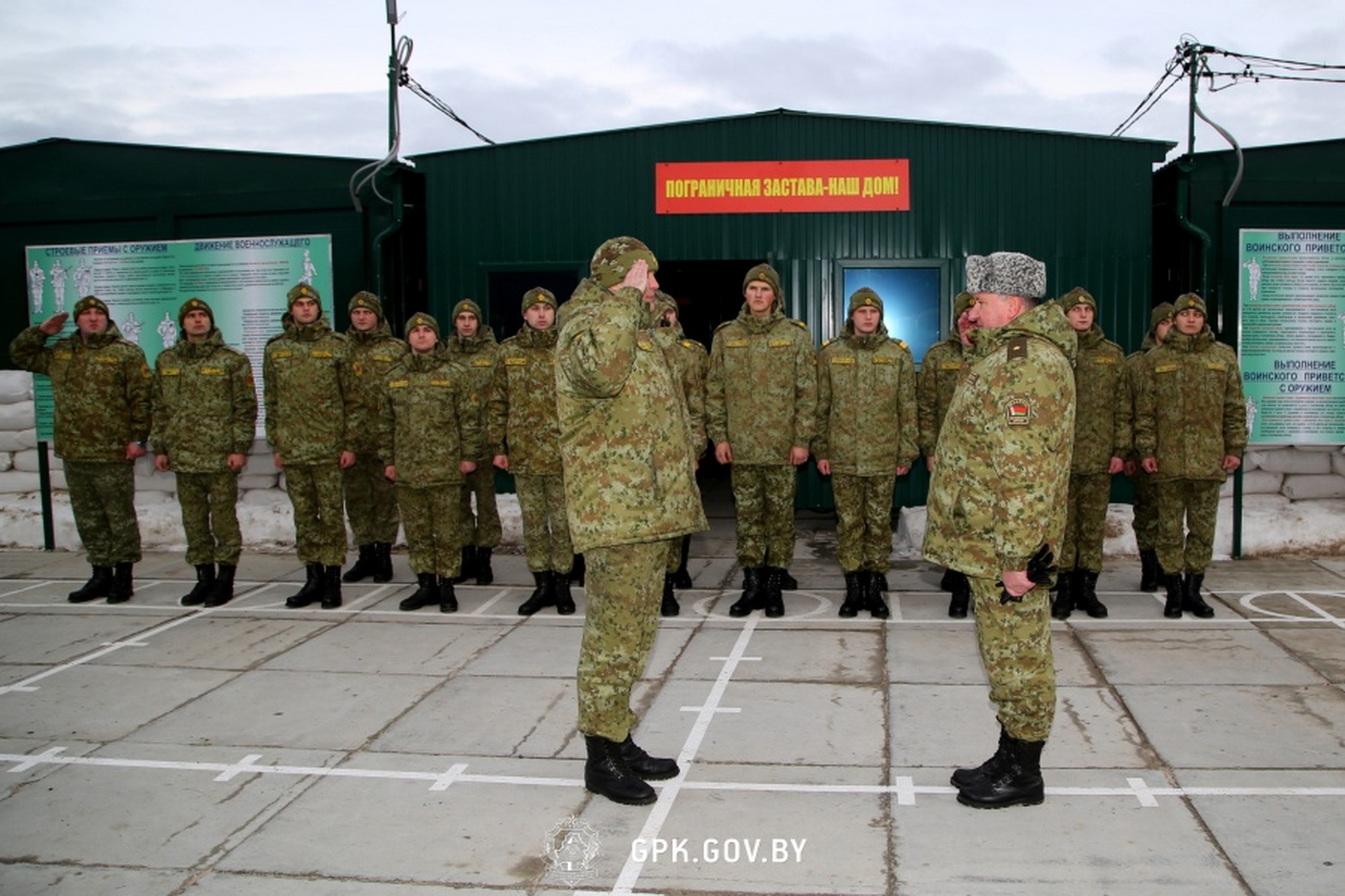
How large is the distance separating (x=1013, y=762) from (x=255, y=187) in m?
7.83

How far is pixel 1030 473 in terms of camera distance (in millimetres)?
3631

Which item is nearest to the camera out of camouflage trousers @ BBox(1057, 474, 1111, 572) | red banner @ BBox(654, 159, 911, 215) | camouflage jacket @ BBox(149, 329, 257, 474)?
camouflage trousers @ BBox(1057, 474, 1111, 572)

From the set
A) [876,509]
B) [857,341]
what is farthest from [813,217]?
[876,509]

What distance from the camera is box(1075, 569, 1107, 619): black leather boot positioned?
667 centimetres

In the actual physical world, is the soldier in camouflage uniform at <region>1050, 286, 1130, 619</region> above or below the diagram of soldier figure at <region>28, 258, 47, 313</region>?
below

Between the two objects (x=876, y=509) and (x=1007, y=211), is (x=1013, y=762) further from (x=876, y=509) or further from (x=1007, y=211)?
(x=1007, y=211)

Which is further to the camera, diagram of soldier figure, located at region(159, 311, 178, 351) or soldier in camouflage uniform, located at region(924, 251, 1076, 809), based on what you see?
diagram of soldier figure, located at region(159, 311, 178, 351)

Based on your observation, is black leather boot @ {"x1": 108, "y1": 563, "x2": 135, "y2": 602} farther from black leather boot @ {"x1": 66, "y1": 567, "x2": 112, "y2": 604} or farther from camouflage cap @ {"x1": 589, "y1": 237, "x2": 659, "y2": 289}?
camouflage cap @ {"x1": 589, "y1": 237, "x2": 659, "y2": 289}

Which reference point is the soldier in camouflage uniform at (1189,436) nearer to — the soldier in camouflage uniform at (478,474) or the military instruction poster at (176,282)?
the soldier in camouflage uniform at (478,474)

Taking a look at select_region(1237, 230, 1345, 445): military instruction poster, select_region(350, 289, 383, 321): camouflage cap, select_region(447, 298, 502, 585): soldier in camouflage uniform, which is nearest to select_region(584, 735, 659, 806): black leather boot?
select_region(447, 298, 502, 585): soldier in camouflage uniform

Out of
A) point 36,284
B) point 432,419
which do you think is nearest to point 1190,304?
point 432,419

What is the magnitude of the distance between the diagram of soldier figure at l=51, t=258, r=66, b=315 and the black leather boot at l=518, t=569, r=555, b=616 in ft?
17.3

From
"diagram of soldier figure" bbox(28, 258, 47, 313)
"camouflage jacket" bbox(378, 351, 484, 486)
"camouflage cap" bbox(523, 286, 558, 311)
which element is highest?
"diagram of soldier figure" bbox(28, 258, 47, 313)

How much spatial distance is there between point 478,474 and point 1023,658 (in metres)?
4.76
